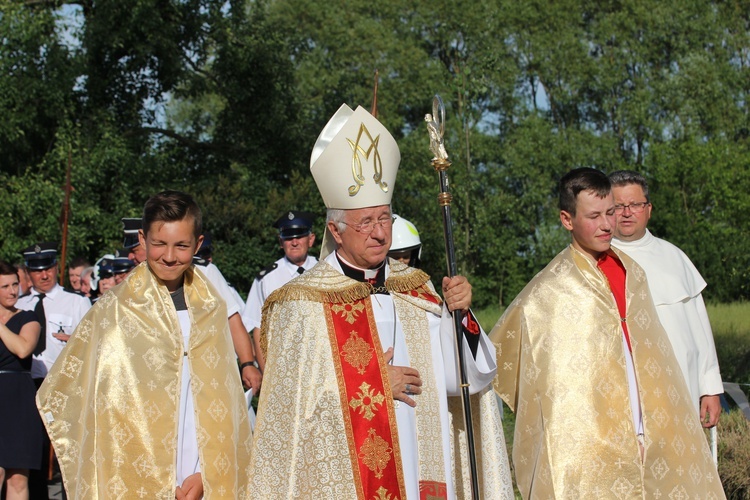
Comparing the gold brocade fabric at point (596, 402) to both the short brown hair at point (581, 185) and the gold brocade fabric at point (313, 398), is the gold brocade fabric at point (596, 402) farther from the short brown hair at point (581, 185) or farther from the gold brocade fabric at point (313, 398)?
the gold brocade fabric at point (313, 398)

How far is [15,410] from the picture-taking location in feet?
25.1

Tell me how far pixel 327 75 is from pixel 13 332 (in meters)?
25.8

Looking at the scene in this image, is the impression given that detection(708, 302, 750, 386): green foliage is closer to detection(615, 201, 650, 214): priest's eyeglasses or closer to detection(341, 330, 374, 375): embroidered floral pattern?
detection(615, 201, 650, 214): priest's eyeglasses

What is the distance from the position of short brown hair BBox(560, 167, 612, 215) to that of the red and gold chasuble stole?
1556 mm

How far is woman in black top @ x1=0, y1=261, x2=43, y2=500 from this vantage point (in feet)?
25.0

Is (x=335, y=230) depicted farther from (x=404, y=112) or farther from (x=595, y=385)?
(x=404, y=112)

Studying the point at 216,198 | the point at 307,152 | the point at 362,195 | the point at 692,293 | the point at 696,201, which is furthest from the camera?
the point at 696,201

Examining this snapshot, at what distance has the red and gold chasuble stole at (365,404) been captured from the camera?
179 inches

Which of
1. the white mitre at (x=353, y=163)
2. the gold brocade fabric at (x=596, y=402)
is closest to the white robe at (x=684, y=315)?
the gold brocade fabric at (x=596, y=402)

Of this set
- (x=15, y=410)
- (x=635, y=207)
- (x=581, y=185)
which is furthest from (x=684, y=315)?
(x=15, y=410)

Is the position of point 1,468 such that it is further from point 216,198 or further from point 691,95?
point 691,95

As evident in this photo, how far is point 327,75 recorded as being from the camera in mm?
32500

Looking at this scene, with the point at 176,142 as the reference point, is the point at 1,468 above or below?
below

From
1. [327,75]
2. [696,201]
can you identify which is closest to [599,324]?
[696,201]
